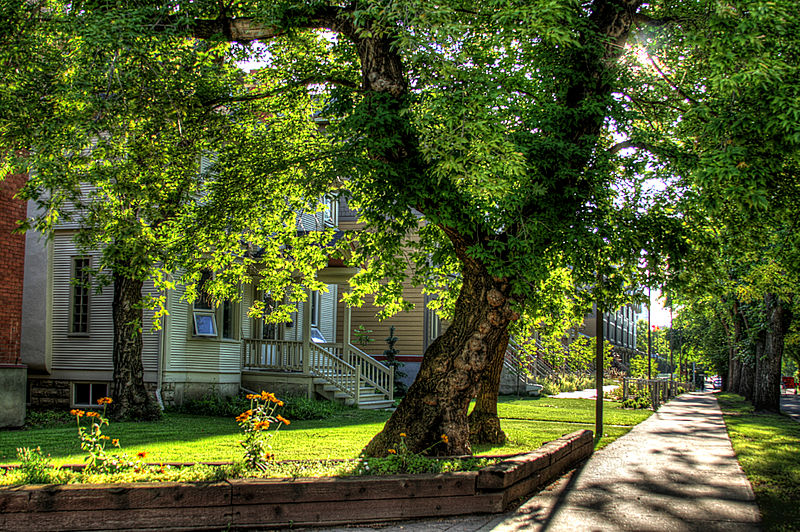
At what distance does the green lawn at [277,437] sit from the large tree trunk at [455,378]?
1285 mm

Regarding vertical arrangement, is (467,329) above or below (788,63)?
below

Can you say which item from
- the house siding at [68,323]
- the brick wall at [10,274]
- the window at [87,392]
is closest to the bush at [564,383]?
the window at [87,392]

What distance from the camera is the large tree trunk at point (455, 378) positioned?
29.9ft

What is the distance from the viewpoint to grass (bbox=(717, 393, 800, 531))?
718cm

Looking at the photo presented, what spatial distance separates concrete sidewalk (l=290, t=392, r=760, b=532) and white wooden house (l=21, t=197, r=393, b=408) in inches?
376

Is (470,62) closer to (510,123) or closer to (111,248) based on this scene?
(510,123)

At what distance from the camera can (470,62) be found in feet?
34.0

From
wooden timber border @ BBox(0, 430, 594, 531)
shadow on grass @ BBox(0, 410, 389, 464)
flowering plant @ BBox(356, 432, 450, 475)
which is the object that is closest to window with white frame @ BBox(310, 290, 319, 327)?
shadow on grass @ BBox(0, 410, 389, 464)

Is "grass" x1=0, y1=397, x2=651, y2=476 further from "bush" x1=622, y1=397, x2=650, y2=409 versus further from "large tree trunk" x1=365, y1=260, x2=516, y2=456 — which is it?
"bush" x1=622, y1=397, x2=650, y2=409

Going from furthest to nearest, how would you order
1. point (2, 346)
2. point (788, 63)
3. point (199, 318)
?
point (199, 318) < point (2, 346) < point (788, 63)

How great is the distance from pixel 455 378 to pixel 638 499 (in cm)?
264

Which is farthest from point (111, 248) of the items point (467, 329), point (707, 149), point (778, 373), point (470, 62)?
point (778, 373)

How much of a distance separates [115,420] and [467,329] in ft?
30.9

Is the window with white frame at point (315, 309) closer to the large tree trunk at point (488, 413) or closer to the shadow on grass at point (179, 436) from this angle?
the shadow on grass at point (179, 436)
